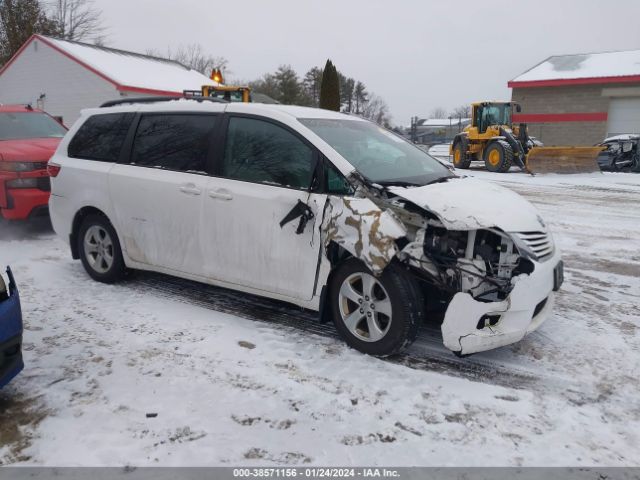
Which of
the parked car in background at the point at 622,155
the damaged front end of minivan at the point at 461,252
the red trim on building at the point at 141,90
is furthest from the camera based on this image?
the red trim on building at the point at 141,90

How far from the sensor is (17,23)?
33.3 metres

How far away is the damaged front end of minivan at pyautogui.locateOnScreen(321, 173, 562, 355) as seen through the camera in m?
3.36

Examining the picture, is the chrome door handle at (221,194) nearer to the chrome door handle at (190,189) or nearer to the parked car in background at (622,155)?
the chrome door handle at (190,189)

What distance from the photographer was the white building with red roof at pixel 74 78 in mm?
26516

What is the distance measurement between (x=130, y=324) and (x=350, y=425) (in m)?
2.21

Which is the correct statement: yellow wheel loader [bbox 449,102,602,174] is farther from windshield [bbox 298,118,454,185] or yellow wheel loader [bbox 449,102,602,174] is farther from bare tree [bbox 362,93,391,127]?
bare tree [bbox 362,93,391,127]

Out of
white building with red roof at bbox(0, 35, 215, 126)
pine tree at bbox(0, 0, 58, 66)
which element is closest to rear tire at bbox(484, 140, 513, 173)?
white building with red roof at bbox(0, 35, 215, 126)

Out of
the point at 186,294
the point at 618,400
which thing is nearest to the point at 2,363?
the point at 186,294

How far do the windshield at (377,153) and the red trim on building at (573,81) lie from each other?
28.4 meters

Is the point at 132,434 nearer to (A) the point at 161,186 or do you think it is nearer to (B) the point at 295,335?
(B) the point at 295,335

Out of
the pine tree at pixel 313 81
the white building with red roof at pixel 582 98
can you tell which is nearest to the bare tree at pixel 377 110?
the pine tree at pixel 313 81

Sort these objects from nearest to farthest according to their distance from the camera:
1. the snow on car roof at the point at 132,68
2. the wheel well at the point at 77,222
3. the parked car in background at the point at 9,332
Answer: the parked car in background at the point at 9,332
the wheel well at the point at 77,222
the snow on car roof at the point at 132,68

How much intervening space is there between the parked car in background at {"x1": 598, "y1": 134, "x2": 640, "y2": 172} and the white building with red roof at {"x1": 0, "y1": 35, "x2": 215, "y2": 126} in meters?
20.5

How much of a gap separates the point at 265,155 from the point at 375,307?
150 centimetres
